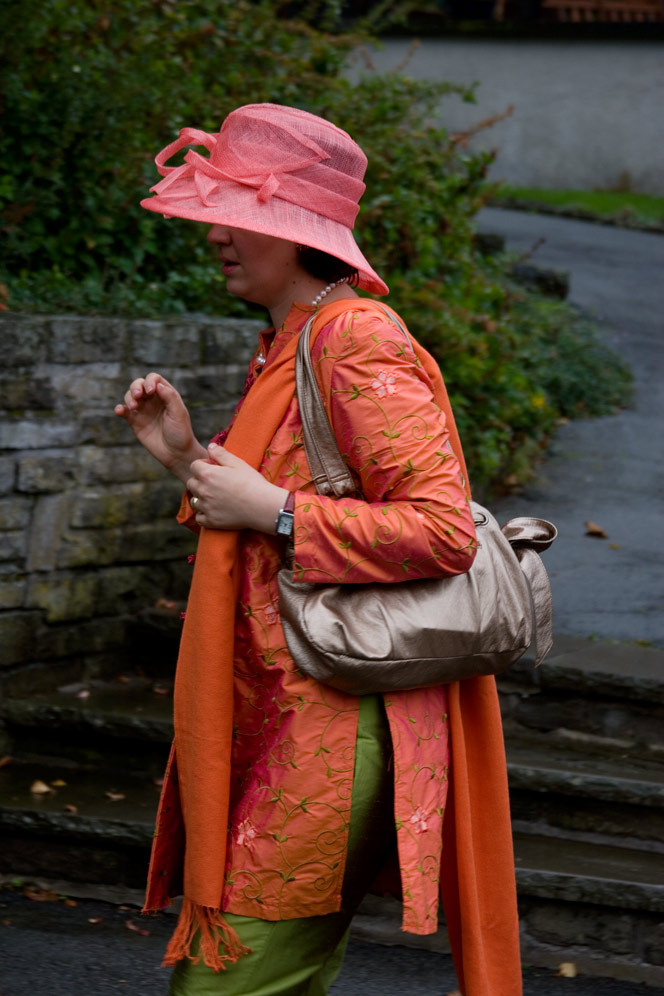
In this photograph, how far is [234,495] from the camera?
2.07 metres

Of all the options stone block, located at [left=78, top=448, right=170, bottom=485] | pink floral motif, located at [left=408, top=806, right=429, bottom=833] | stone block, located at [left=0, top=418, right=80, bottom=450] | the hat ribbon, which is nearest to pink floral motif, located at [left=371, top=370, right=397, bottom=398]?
the hat ribbon

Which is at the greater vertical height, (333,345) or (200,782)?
(333,345)

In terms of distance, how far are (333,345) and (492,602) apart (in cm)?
51

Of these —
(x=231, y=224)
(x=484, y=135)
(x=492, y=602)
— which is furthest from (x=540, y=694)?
(x=484, y=135)

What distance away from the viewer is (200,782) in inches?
84.9

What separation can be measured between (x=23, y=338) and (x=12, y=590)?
0.86 metres

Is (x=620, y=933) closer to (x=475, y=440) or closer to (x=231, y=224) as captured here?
(x=231, y=224)

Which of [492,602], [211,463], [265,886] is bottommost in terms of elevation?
[265,886]

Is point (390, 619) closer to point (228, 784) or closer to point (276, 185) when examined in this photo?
point (228, 784)

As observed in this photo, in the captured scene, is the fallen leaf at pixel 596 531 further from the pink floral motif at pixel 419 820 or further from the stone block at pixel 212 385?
the pink floral motif at pixel 419 820

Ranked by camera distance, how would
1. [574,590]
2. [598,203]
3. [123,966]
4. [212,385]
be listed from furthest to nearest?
Result: [598,203] < [574,590] < [212,385] < [123,966]

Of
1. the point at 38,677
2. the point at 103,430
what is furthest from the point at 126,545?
the point at 38,677

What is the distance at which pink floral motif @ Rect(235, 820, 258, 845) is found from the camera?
2.12 m

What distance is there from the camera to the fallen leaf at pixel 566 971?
3.46 meters
